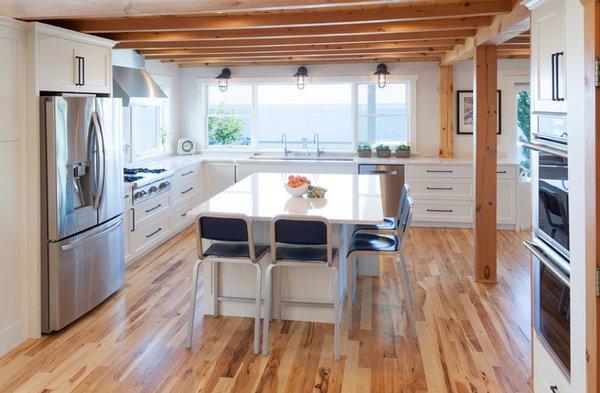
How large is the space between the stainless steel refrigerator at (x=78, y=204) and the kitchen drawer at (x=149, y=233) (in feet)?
3.34

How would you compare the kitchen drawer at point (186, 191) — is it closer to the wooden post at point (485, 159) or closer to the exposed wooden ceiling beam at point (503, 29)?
the wooden post at point (485, 159)

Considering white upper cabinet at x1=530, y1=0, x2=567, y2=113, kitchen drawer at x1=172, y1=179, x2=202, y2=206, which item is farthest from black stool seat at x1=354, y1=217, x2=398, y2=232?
kitchen drawer at x1=172, y1=179, x2=202, y2=206

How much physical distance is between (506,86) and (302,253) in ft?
16.9

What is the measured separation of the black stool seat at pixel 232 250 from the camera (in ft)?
11.2

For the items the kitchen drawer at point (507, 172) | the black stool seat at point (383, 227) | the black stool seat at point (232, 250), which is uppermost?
the kitchen drawer at point (507, 172)

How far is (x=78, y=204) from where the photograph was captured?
385 centimetres

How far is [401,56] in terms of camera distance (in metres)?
6.95

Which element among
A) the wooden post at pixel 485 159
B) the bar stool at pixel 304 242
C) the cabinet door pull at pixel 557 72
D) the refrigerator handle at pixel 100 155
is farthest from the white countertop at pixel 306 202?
the cabinet door pull at pixel 557 72

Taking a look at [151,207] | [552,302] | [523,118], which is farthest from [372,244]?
[523,118]

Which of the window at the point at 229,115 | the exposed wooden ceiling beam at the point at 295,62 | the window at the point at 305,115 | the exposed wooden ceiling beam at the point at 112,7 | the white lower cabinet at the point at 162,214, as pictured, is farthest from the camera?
the window at the point at 229,115

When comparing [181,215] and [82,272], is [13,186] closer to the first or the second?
[82,272]

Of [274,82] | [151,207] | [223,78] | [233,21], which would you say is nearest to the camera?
[233,21]

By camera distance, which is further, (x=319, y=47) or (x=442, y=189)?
(x=442, y=189)

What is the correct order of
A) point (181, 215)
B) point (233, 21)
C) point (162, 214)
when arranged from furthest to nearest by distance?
1. point (181, 215)
2. point (162, 214)
3. point (233, 21)
